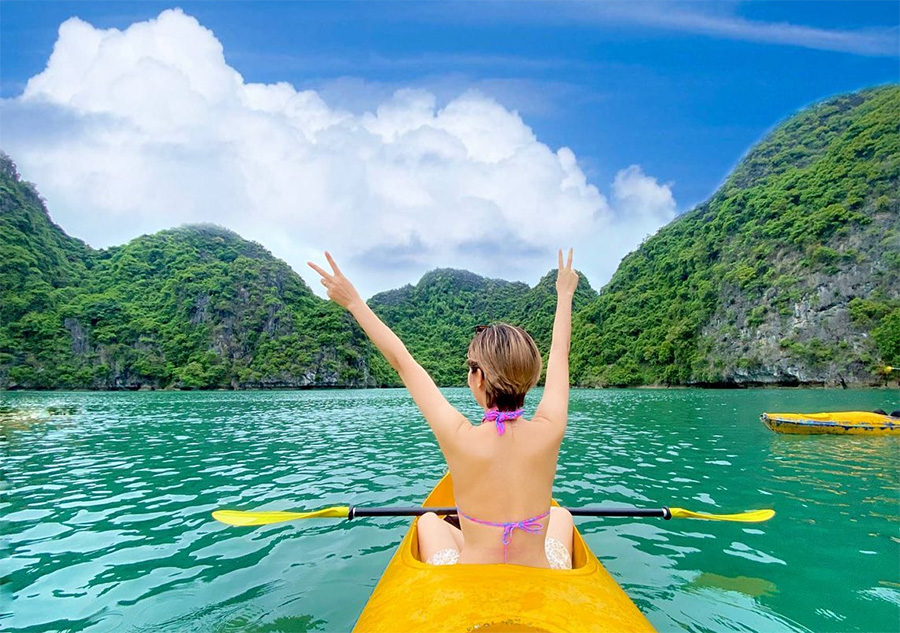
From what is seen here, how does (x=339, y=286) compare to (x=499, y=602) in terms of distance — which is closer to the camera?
(x=499, y=602)

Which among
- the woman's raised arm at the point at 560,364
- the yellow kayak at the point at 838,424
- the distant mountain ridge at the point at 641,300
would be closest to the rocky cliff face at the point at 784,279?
the distant mountain ridge at the point at 641,300

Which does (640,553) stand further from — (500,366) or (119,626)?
(119,626)

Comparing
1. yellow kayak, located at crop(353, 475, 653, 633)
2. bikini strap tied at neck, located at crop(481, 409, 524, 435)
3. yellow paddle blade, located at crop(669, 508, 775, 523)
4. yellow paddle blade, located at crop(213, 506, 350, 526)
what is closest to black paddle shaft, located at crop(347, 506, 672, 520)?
yellow paddle blade, located at crop(213, 506, 350, 526)

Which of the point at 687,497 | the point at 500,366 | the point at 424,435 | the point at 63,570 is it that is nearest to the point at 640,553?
the point at 687,497

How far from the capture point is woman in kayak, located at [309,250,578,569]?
2.07m

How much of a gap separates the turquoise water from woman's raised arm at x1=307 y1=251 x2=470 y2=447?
2674mm

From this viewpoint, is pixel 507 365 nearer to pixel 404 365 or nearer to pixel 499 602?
pixel 404 365

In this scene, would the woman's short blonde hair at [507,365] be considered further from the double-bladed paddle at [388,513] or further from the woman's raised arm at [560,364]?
the double-bladed paddle at [388,513]

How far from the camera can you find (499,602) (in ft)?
6.61

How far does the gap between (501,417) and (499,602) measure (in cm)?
77

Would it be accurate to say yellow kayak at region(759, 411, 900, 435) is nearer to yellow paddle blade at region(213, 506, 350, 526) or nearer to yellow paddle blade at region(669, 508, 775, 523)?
yellow paddle blade at region(669, 508, 775, 523)

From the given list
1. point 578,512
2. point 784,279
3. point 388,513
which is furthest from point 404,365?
point 784,279

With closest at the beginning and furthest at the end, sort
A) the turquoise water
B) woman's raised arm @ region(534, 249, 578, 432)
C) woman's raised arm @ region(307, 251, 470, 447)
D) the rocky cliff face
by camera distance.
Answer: woman's raised arm @ region(307, 251, 470, 447) → woman's raised arm @ region(534, 249, 578, 432) → the turquoise water → the rocky cliff face

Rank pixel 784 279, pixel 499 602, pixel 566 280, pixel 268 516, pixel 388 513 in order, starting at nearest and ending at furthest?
pixel 499 602, pixel 566 280, pixel 388 513, pixel 268 516, pixel 784 279
